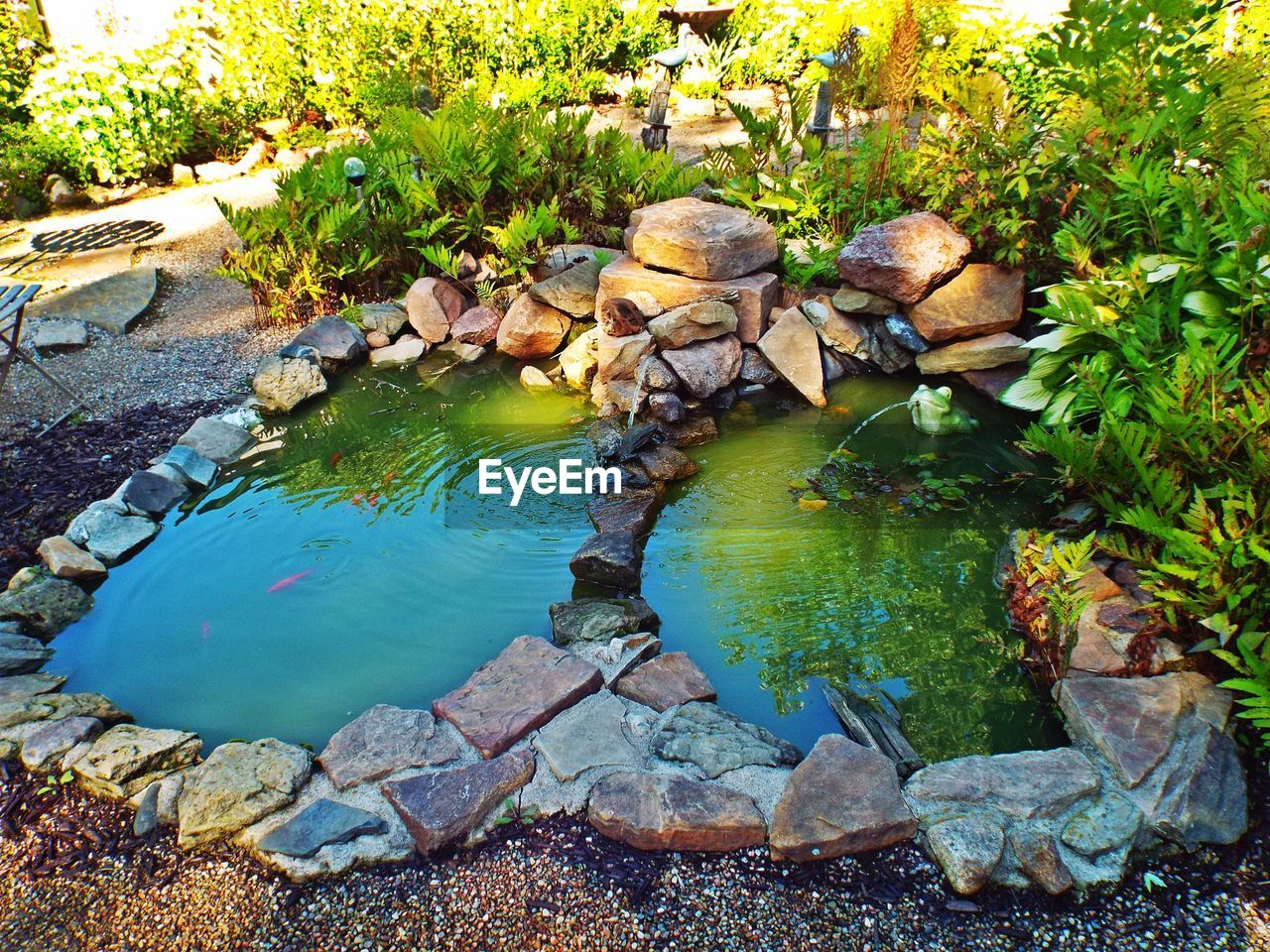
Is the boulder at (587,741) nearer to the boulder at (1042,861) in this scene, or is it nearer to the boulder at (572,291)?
the boulder at (1042,861)

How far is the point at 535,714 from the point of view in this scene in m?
3.29

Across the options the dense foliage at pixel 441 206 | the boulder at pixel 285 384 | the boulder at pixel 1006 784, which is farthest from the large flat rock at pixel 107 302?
the boulder at pixel 1006 784

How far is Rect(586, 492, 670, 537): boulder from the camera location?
4543 mm

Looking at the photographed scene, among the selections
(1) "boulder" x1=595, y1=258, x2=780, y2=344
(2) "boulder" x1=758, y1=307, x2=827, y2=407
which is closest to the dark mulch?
(1) "boulder" x1=595, y1=258, x2=780, y2=344

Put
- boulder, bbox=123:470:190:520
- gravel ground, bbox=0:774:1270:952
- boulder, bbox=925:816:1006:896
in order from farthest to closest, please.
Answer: boulder, bbox=123:470:190:520 → boulder, bbox=925:816:1006:896 → gravel ground, bbox=0:774:1270:952

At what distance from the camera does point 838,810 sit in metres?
2.82

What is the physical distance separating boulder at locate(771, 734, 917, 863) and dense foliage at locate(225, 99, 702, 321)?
504 cm

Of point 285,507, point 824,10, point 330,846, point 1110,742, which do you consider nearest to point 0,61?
point 285,507

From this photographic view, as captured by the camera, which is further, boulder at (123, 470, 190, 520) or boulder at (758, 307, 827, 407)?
boulder at (758, 307, 827, 407)

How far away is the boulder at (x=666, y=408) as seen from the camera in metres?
5.62

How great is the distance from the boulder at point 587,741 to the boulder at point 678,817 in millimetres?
184

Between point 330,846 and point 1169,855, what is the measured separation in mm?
2737

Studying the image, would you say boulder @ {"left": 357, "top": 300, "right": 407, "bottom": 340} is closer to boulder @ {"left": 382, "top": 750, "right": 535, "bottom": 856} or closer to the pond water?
the pond water

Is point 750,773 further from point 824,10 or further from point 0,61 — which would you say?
point 0,61
